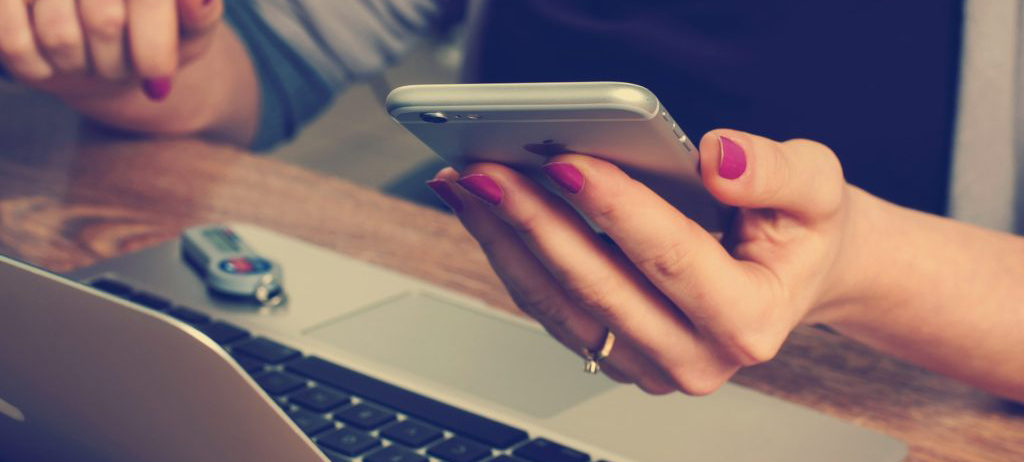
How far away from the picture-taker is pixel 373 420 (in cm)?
45

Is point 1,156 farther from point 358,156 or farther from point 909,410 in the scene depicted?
point 358,156

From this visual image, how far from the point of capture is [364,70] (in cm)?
104

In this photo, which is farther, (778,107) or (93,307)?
(778,107)

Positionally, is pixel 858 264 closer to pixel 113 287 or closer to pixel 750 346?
pixel 750 346

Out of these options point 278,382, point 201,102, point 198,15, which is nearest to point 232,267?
point 278,382

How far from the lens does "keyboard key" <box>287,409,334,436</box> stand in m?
0.44

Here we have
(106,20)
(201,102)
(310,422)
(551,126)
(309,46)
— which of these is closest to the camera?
(551,126)

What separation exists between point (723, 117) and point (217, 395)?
1.98 feet

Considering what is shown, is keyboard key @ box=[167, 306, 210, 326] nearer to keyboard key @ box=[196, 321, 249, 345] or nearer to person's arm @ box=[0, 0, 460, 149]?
keyboard key @ box=[196, 321, 249, 345]

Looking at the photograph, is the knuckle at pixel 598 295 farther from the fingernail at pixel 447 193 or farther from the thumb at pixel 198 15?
the thumb at pixel 198 15

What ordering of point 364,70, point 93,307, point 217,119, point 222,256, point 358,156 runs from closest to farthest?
point 93,307
point 222,256
point 217,119
point 364,70
point 358,156

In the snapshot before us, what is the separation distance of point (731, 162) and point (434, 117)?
11cm

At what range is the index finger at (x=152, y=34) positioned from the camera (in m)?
0.68

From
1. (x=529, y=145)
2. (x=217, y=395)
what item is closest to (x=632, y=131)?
(x=529, y=145)
